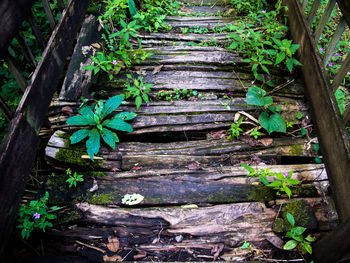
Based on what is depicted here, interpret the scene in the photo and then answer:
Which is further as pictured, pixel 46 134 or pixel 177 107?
pixel 177 107

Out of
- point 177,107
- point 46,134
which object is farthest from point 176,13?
point 46,134

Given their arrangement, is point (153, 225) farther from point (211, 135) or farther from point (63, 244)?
point (211, 135)

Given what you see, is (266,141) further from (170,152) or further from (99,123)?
(99,123)

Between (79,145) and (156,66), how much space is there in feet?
5.12

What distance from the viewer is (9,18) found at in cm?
180

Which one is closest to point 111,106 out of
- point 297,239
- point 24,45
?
point 24,45

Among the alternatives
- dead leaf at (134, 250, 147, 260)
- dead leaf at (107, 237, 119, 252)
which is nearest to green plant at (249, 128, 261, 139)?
dead leaf at (134, 250, 147, 260)

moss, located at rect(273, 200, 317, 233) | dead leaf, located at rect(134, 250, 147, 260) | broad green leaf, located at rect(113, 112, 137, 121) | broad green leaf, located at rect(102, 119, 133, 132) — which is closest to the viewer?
dead leaf, located at rect(134, 250, 147, 260)

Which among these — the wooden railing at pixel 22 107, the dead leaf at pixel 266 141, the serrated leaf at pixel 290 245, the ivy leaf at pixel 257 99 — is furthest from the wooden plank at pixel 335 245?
the wooden railing at pixel 22 107

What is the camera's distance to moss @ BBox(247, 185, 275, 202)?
2236 mm

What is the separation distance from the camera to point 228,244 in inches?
79.0

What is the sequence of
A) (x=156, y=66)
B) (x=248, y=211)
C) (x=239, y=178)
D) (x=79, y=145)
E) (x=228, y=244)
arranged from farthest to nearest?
(x=156, y=66)
(x=79, y=145)
(x=239, y=178)
(x=248, y=211)
(x=228, y=244)

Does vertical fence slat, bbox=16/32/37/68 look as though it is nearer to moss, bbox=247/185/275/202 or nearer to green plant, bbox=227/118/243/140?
green plant, bbox=227/118/243/140

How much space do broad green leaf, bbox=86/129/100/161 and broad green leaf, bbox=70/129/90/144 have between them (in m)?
0.05
